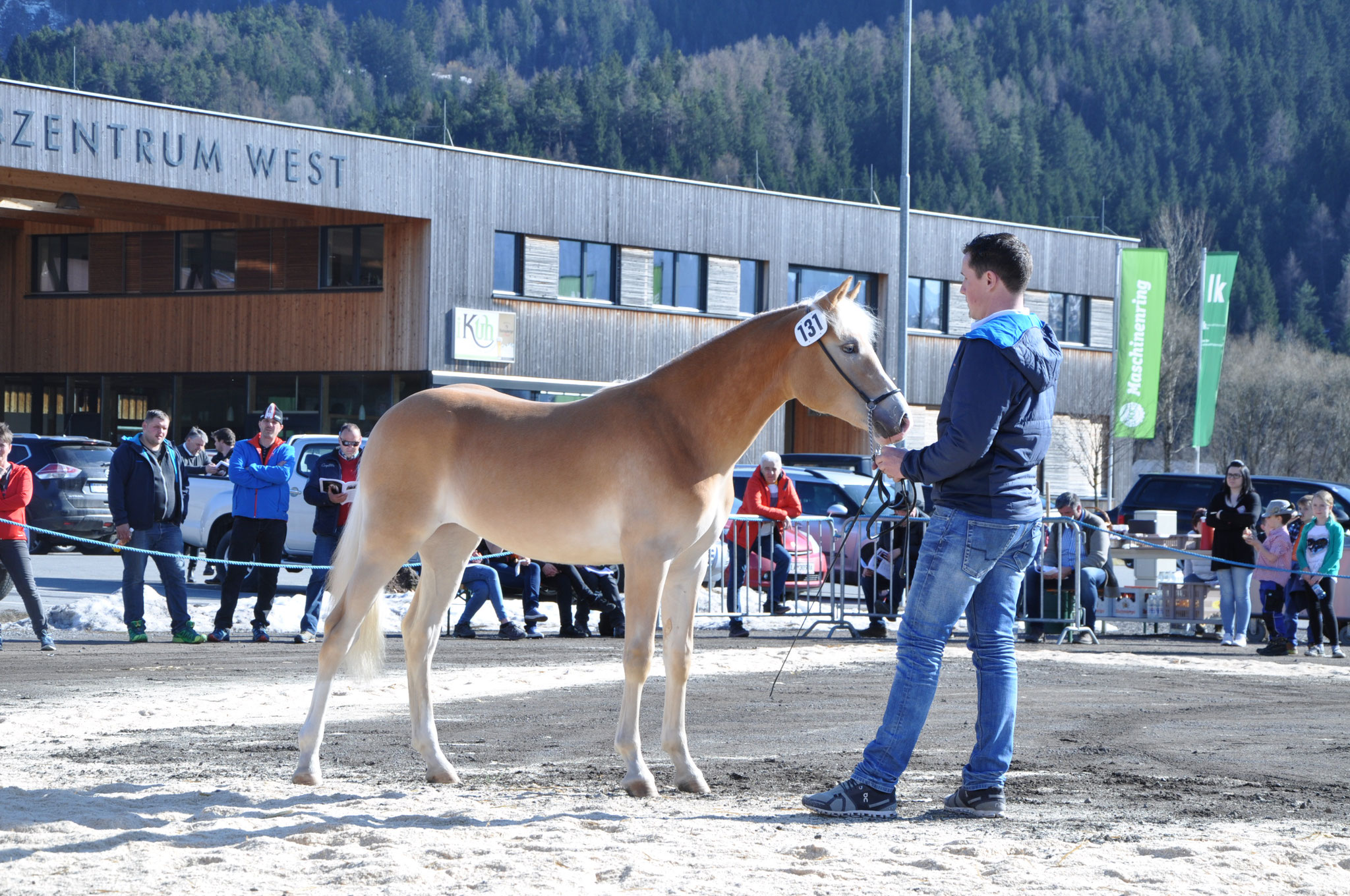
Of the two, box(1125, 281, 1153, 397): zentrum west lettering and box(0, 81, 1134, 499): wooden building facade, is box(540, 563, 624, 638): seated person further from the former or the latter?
box(1125, 281, 1153, 397): zentrum west lettering

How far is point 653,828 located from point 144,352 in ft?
115

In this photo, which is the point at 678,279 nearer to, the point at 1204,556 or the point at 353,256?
the point at 353,256

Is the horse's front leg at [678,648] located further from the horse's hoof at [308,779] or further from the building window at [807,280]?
the building window at [807,280]

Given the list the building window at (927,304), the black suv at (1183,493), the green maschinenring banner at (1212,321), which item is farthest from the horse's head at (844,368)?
the building window at (927,304)

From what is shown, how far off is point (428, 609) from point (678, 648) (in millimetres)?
1279

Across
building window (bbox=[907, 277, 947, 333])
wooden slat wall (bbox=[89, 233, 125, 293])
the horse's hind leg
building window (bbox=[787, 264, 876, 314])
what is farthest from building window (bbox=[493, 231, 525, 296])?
the horse's hind leg

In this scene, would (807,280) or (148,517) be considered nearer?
(148,517)

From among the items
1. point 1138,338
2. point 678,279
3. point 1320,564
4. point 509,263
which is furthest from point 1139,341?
point 1320,564

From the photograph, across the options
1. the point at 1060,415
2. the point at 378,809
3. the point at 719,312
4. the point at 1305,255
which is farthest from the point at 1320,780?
the point at 1305,255

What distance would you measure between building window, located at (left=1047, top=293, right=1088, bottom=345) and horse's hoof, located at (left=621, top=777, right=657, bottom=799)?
39410 millimetres

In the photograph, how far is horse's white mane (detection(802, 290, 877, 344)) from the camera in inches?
250

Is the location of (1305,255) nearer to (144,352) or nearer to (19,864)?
(144,352)

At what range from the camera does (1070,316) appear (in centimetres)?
4503

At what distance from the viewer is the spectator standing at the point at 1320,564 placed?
15203mm
